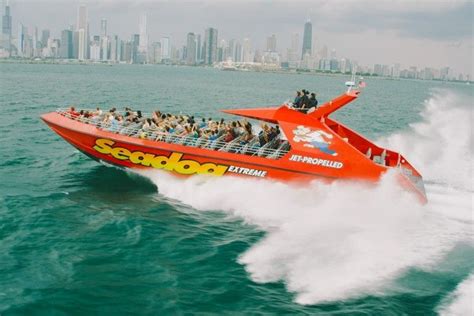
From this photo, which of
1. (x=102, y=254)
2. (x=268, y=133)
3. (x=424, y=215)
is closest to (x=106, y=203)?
(x=102, y=254)

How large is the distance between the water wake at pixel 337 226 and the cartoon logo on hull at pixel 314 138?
1099 millimetres

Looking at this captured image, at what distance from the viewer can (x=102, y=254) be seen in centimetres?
1124

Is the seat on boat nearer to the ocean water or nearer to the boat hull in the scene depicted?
the boat hull

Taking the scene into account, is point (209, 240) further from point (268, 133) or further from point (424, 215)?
point (424, 215)

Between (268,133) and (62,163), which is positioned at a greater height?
(268,133)

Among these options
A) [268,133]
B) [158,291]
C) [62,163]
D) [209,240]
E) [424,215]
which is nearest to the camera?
[158,291]

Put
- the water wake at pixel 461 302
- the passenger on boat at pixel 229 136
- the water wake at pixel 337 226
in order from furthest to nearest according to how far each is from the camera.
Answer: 1. the passenger on boat at pixel 229 136
2. the water wake at pixel 337 226
3. the water wake at pixel 461 302

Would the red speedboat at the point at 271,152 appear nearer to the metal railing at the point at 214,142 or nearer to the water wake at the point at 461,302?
the metal railing at the point at 214,142

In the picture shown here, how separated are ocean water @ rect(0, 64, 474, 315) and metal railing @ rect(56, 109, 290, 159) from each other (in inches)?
41.8

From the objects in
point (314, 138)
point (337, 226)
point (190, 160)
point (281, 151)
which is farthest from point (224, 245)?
point (314, 138)

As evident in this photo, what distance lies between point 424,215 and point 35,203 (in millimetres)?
11322

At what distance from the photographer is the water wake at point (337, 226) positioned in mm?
10336

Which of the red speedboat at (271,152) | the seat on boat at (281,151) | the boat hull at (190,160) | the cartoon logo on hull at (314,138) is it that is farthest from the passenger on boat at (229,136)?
the cartoon logo on hull at (314,138)

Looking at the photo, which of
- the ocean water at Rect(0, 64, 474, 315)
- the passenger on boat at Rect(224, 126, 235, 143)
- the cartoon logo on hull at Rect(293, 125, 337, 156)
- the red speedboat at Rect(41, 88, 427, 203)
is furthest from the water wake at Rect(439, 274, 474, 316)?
the passenger on boat at Rect(224, 126, 235, 143)
